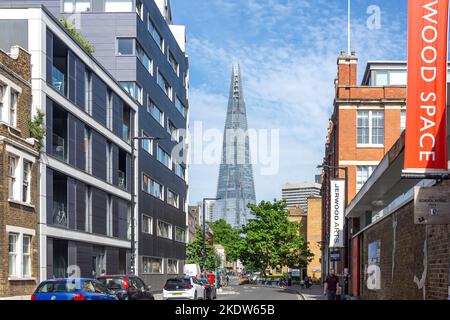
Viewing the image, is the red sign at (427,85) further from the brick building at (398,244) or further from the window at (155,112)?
the window at (155,112)

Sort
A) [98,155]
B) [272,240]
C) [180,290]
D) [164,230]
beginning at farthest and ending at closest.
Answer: [272,240]
[164,230]
[98,155]
[180,290]

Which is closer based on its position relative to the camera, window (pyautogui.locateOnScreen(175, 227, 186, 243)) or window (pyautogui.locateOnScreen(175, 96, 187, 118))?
window (pyautogui.locateOnScreen(175, 227, 186, 243))

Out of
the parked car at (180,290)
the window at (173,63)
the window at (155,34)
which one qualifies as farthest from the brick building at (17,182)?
the window at (173,63)

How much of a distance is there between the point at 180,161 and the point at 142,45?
69.4 ft

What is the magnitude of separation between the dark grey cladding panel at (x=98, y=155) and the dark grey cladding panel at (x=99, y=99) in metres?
1.20

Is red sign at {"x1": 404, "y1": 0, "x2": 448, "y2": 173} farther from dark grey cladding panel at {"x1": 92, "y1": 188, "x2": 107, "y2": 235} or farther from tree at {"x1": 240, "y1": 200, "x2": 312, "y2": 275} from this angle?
tree at {"x1": 240, "y1": 200, "x2": 312, "y2": 275}

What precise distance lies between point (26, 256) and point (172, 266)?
121ft

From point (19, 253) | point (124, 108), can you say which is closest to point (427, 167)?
point (19, 253)

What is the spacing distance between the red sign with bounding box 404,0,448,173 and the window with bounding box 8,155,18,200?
1893cm

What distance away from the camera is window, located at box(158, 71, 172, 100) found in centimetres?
6228

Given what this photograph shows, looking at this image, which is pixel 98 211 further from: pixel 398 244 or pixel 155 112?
pixel 398 244

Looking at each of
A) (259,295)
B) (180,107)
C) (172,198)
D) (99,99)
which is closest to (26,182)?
(99,99)

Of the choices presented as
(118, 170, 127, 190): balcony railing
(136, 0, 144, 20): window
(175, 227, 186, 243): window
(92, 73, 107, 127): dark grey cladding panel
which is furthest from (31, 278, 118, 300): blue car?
(175, 227, 186, 243): window

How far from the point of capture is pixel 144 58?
55.8 metres
